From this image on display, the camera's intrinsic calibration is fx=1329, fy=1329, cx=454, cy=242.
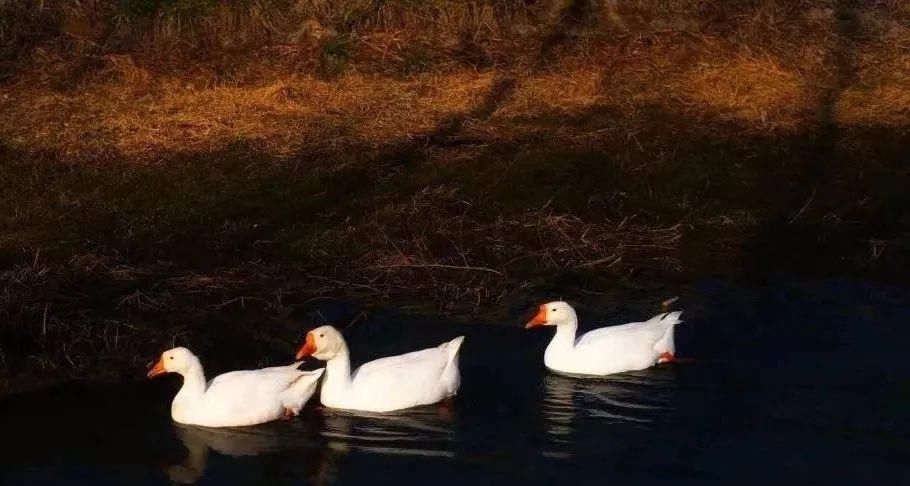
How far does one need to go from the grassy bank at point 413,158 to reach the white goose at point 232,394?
736mm

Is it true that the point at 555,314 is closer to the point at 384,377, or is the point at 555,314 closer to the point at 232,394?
the point at 384,377

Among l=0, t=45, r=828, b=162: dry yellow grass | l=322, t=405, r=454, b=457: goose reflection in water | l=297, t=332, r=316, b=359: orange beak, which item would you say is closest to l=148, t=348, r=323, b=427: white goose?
l=297, t=332, r=316, b=359: orange beak

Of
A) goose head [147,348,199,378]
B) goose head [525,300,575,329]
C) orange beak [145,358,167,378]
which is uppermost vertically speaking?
goose head [525,300,575,329]

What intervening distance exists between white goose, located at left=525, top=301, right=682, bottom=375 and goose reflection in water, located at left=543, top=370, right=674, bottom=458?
0.25 feet

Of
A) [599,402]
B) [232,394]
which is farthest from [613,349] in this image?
[232,394]

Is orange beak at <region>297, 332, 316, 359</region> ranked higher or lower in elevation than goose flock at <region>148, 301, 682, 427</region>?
→ higher

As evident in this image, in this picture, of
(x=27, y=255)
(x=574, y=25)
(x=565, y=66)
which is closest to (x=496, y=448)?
(x=27, y=255)

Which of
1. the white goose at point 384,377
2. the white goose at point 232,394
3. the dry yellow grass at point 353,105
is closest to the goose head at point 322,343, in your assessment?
the white goose at point 384,377

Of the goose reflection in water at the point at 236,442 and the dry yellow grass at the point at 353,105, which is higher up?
the dry yellow grass at the point at 353,105

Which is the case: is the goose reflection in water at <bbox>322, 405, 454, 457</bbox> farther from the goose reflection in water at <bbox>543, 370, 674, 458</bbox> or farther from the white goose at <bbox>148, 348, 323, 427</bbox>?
the goose reflection in water at <bbox>543, 370, 674, 458</bbox>

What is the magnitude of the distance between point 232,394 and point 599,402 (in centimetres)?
237

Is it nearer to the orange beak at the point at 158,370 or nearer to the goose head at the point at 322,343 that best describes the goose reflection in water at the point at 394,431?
the goose head at the point at 322,343

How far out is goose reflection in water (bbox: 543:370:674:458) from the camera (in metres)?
8.09

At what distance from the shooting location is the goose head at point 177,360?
859 cm
